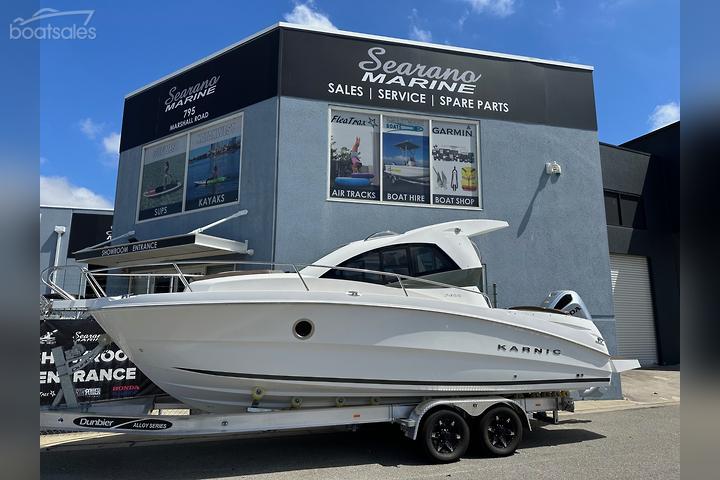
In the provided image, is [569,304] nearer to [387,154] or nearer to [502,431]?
[502,431]

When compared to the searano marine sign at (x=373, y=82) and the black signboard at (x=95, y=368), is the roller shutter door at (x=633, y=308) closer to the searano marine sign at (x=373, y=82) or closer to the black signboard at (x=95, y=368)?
the searano marine sign at (x=373, y=82)

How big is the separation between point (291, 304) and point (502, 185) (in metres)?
6.84

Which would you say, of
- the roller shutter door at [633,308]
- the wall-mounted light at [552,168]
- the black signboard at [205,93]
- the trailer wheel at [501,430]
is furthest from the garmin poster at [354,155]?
the roller shutter door at [633,308]

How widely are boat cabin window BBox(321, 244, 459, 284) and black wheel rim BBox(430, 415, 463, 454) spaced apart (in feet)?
5.83

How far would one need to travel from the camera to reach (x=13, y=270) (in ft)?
5.09

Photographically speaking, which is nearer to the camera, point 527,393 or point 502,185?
point 527,393

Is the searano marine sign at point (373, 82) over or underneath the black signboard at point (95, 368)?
over

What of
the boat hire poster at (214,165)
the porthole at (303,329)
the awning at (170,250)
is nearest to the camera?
the porthole at (303,329)

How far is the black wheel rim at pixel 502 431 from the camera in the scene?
571 cm

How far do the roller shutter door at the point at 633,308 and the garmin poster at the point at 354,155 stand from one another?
8.67 metres

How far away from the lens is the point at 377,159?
9.72m

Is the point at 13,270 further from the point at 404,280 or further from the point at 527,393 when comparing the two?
the point at 527,393

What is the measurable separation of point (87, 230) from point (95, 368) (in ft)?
47.1

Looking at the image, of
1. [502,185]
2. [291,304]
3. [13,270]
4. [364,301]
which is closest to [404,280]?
[364,301]
